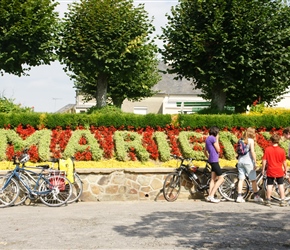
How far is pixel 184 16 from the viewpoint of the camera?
19375 mm

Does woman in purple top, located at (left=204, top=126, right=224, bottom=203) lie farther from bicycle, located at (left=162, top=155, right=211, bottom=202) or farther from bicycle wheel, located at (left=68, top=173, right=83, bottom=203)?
bicycle wheel, located at (left=68, top=173, right=83, bottom=203)

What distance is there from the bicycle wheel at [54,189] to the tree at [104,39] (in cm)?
919

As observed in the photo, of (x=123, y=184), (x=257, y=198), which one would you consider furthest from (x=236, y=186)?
(x=123, y=184)

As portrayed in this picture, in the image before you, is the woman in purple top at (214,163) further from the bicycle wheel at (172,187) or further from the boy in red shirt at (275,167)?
the boy in red shirt at (275,167)

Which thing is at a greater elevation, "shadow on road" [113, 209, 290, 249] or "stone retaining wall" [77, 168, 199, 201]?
"stone retaining wall" [77, 168, 199, 201]

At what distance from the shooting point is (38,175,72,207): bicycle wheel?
1045 centimetres

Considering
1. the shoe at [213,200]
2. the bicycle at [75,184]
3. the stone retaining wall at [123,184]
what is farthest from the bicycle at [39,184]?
the shoe at [213,200]

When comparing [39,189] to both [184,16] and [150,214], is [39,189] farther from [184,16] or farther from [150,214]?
[184,16]

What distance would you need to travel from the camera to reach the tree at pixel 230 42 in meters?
18.1

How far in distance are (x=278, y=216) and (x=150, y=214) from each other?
2.72m

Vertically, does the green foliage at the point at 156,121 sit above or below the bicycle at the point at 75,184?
Result: above

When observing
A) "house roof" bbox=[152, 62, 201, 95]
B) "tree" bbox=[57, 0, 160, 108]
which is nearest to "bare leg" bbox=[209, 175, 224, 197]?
"tree" bbox=[57, 0, 160, 108]

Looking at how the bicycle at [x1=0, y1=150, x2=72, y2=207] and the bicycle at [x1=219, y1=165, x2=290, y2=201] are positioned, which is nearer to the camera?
the bicycle at [x1=0, y1=150, x2=72, y2=207]

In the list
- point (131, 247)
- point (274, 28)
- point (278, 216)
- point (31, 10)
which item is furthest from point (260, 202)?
point (31, 10)
